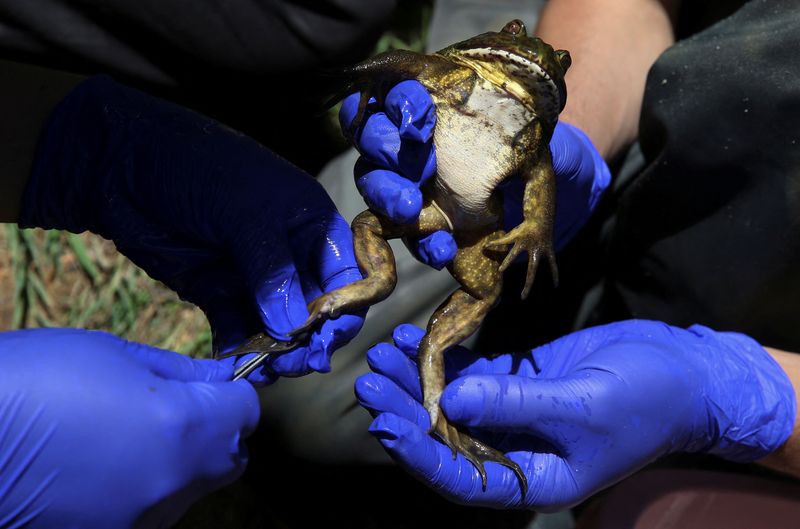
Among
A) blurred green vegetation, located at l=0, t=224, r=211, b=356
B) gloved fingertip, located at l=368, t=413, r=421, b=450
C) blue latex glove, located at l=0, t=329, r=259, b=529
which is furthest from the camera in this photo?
blurred green vegetation, located at l=0, t=224, r=211, b=356

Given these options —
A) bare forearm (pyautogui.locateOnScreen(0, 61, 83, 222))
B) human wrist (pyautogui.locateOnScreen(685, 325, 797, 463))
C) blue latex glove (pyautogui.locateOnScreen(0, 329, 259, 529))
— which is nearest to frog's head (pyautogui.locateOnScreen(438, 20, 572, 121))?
human wrist (pyautogui.locateOnScreen(685, 325, 797, 463))

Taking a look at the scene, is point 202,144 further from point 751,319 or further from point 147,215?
point 751,319

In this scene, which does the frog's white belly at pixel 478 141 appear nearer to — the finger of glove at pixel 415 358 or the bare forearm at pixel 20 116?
the finger of glove at pixel 415 358

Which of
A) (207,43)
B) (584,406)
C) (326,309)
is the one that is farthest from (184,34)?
(584,406)

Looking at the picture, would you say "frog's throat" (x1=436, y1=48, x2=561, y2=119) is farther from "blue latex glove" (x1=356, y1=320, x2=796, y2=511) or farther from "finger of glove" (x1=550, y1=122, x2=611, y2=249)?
"blue latex glove" (x1=356, y1=320, x2=796, y2=511)

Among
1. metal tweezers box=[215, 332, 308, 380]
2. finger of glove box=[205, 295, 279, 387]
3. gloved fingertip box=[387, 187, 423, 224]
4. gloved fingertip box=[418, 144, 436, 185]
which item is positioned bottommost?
finger of glove box=[205, 295, 279, 387]

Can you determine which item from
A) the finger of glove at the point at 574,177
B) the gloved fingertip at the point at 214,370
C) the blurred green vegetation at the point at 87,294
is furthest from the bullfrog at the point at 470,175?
the blurred green vegetation at the point at 87,294

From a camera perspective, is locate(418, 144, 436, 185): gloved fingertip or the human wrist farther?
the human wrist

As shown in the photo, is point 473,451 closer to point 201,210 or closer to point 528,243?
point 528,243
